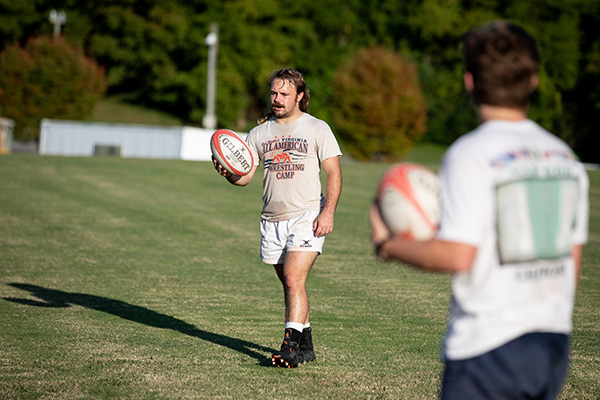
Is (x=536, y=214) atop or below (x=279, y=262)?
atop

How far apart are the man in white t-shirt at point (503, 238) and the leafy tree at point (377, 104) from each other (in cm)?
4504

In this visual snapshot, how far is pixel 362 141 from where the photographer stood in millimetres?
48938

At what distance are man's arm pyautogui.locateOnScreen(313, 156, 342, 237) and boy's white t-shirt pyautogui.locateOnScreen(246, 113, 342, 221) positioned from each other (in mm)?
65

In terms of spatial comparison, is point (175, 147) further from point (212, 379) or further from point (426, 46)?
point (426, 46)

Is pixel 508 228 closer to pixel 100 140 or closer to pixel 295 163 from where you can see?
pixel 295 163

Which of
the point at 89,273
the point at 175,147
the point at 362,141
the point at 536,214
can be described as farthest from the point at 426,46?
the point at 536,214

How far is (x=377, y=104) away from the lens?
4725 centimetres

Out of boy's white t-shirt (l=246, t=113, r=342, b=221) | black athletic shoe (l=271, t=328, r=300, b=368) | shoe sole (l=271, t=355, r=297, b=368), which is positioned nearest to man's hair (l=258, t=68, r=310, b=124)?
boy's white t-shirt (l=246, t=113, r=342, b=221)

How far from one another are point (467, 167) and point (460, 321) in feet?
1.85

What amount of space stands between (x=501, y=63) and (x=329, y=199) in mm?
3349

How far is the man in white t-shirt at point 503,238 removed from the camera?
255 cm

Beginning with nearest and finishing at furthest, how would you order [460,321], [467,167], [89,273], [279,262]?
[467,167] < [460,321] < [279,262] < [89,273]

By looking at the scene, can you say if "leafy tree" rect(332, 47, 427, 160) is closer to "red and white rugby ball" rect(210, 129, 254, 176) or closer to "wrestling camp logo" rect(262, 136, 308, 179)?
"red and white rugby ball" rect(210, 129, 254, 176)

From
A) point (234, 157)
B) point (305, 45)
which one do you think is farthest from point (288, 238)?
point (305, 45)
